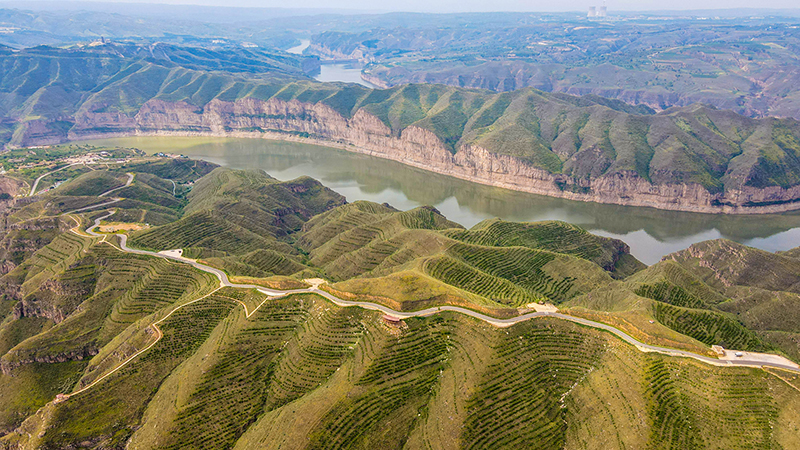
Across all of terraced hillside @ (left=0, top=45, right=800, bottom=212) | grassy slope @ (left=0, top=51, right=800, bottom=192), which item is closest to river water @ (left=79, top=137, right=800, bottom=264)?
terraced hillside @ (left=0, top=45, right=800, bottom=212)

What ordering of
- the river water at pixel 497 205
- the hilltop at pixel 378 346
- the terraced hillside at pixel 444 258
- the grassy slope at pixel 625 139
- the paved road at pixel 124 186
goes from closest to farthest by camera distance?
1. the hilltop at pixel 378 346
2. the terraced hillside at pixel 444 258
3. the paved road at pixel 124 186
4. the river water at pixel 497 205
5. the grassy slope at pixel 625 139

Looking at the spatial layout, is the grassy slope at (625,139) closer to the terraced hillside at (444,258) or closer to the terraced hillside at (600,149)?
the terraced hillside at (600,149)

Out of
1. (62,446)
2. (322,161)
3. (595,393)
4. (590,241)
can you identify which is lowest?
(322,161)

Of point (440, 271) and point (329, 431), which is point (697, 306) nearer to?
point (440, 271)

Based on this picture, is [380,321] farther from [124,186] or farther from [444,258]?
[124,186]

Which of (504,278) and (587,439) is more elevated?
(587,439)

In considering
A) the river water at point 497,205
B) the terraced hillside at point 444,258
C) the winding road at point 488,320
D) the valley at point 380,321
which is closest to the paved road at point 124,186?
the valley at point 380,321

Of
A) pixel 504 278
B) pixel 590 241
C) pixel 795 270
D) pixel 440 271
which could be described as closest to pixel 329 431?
pixel 440 271
